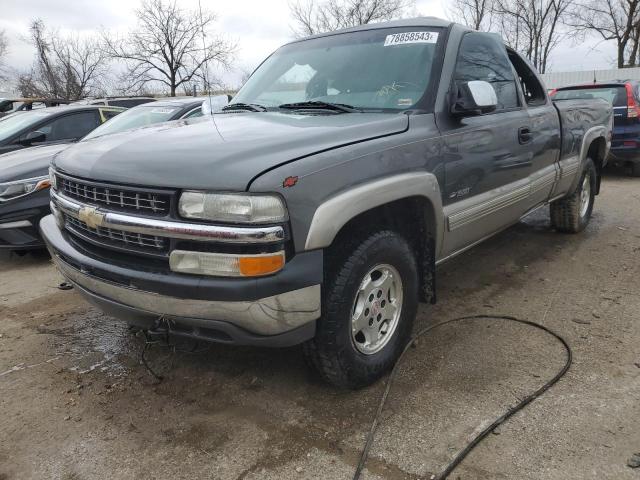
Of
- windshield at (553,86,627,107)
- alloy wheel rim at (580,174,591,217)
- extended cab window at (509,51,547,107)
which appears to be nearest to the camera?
extended cab window at (509,51,547,107)

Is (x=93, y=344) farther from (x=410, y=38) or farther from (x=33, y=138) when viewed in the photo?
(x=33, y=138)

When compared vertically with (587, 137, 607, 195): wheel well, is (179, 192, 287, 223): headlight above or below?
above

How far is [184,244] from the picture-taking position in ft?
7.04

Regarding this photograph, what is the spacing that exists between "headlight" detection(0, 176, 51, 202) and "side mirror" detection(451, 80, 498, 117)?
12.7ft

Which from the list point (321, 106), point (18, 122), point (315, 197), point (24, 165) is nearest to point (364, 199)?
point (315, 197)

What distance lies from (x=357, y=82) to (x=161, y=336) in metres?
1.92

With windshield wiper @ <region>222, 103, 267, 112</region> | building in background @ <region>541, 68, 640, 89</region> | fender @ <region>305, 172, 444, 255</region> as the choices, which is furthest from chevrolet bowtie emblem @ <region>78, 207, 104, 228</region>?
building in background @ <region>541, 68, 640, 89</region>

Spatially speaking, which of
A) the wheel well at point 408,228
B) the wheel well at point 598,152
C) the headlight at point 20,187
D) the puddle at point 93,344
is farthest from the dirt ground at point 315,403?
the wheel well at point 598,152

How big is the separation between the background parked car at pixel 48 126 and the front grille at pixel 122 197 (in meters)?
4.50

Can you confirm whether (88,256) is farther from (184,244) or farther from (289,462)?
(289,462)

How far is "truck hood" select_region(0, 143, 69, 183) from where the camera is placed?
4.93 metres

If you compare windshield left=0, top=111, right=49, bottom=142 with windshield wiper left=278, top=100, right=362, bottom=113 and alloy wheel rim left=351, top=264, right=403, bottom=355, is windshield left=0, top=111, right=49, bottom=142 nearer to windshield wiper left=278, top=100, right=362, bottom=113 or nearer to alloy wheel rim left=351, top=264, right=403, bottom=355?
windshield wiper left=278, top=100, right=362, bottom=113

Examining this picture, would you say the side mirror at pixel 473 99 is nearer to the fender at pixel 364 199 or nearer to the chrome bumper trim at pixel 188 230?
the fender at pixel 364 199

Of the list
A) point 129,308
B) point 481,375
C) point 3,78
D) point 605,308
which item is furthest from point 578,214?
point 3,78
